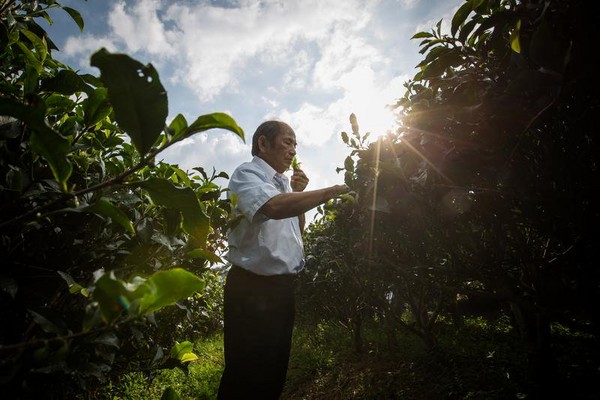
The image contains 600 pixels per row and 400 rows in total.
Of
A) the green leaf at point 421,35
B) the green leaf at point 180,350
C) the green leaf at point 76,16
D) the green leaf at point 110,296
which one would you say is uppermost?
the green leaf at point 421,35

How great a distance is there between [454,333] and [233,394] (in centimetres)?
545

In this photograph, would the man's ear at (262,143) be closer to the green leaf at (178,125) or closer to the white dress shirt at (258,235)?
the white dress shirt at (258,235)

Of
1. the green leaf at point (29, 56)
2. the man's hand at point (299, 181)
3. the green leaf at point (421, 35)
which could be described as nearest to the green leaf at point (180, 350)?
the green leaf at point (29, 56)

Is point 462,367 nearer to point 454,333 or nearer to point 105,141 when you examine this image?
point 454,333

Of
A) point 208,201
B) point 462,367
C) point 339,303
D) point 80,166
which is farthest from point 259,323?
point 339,303

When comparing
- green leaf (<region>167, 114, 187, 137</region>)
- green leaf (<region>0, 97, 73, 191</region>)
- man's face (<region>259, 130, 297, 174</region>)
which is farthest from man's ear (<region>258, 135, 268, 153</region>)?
green leaf (<region>0, 97, 73, 191</region>)

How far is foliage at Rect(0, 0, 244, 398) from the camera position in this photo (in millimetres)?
616

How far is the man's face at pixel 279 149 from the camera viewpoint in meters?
2.68

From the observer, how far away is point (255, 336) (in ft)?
6.95

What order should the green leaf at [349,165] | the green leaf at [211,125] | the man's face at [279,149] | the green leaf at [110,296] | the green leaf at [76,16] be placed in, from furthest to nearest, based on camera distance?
the man's face at [279,149] → the green leaf at [349,165] → the green leaf at [76,16] → the green leaf at [211,125] → the green leaf at [110,296]

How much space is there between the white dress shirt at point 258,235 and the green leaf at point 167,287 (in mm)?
1439

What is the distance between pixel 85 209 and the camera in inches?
30.6

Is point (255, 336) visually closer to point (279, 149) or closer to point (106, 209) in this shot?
point (279, 149)

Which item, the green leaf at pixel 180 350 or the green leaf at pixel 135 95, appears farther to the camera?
the green leaf at pixel 180 350
